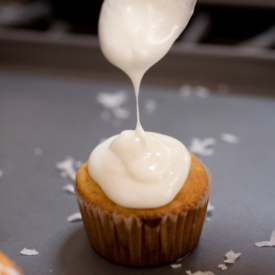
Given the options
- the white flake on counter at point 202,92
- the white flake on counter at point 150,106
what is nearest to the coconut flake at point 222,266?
the white flake on counter at point 150,106

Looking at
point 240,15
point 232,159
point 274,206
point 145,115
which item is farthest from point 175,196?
point 240,15

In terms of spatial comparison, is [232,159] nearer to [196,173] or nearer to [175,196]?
[196,173]

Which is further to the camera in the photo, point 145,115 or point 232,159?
point 145,115

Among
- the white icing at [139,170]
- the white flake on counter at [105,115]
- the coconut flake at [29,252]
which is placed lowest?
the coconut flake at [29,252]

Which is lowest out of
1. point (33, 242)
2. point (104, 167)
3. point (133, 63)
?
point (33, 242)

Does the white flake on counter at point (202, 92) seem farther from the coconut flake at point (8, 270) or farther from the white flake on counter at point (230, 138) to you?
the coconut flake at point (8, 270)

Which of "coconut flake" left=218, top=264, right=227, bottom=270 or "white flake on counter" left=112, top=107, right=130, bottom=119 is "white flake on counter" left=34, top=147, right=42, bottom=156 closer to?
"white flake on counter" left=112, top=107, right=130, bottom=119
